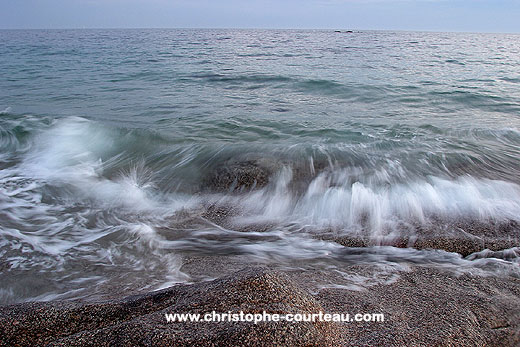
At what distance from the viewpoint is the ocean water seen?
3.15 metres

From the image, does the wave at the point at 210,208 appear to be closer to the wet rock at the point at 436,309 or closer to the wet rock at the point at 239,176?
the wet rock at the point at 239,176

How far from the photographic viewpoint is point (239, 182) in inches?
186

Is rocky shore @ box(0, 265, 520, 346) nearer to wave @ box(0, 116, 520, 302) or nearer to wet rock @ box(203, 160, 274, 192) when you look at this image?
wave @ box(0, 116, 520, 302)

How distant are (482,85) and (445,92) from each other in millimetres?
2399

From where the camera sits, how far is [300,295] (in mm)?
2006

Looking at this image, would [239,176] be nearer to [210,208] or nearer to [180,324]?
[210,208]

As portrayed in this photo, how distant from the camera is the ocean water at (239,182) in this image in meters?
3.15

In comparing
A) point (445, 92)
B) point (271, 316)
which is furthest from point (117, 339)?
point (445, 92)

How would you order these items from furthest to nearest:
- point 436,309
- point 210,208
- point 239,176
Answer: point 239,176, point 210,208, point 436,309

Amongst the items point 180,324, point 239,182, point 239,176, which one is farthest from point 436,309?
point 239,176

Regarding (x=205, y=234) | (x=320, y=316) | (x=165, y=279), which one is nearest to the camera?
(x=320, y=316)

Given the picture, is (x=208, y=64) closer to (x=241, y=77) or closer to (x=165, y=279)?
(x=241, y=77)

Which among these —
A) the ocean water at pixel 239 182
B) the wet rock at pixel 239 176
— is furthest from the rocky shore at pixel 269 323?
the wet rock at pixel 239 176

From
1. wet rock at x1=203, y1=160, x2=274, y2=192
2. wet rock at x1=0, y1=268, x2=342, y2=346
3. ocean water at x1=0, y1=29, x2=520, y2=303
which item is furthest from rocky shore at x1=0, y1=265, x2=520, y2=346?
wet rock at x1=203, y1=160, x2=274, y2=192
